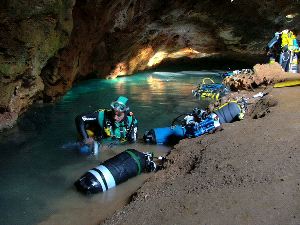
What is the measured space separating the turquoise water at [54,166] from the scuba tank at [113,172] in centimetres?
11

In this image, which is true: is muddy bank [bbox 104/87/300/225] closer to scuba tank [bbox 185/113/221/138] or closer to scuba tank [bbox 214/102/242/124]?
scuba tank [bbox 185/113/221/138]

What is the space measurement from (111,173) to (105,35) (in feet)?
38.3

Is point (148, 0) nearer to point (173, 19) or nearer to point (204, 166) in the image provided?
point (173, 19)

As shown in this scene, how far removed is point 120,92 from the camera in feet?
41.9

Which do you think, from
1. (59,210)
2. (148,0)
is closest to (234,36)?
(148,0)

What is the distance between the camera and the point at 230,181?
3551mm

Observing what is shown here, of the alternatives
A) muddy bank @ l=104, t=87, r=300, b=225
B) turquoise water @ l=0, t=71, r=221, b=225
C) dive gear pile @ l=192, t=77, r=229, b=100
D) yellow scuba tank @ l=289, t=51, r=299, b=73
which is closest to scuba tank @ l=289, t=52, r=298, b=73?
yellow scuba tank @ l=289, t=51, r=299, b=73

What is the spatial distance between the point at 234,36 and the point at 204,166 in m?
14.3

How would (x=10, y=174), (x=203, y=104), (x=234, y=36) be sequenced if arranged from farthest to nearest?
(x=234, y=36), (x=203, y=104), (x=10, y=174)

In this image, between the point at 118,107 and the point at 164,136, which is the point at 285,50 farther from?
the point at 118,107

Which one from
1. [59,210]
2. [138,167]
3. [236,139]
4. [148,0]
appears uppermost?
[148,0]

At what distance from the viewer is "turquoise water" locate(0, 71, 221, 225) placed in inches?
158

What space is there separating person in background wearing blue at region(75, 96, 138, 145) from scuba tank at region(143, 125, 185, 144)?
0.34m

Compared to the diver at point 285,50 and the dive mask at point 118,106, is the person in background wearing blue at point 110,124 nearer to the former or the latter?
the dive mask at point 118,106
